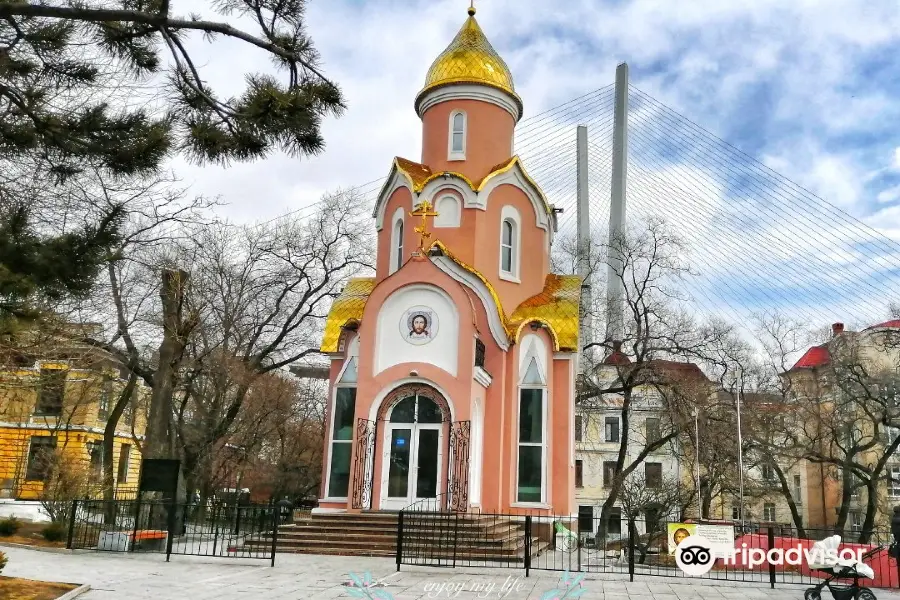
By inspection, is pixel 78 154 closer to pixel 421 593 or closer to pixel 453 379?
pixel 421 593

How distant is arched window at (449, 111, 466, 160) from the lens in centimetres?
2153

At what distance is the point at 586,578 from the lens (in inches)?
483

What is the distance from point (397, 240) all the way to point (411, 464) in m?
6.63

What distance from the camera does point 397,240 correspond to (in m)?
21.3

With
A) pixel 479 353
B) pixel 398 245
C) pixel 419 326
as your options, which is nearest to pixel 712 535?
pixel 479 353

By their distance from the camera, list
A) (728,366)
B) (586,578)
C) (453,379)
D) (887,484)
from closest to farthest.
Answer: (586,578)
(453,379)
(728,366)
(887,484)

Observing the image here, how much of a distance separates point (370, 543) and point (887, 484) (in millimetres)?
26455

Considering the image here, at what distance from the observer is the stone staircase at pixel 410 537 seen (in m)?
14.2

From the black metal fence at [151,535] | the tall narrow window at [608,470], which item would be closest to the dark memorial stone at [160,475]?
the black metal fence at [151,535]

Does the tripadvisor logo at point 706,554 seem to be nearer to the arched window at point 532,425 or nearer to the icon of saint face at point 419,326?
the arched window at point 532,425

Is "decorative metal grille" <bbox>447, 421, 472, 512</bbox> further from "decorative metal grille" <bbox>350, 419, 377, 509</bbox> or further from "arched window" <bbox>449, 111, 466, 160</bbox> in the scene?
"arched window" <bbox>449, 111, 466, 160</bbox>

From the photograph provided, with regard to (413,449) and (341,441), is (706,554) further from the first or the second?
(341,441)

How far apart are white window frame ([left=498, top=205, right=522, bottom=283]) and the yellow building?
10117 mm

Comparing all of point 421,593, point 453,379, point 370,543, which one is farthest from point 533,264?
point 421,593
